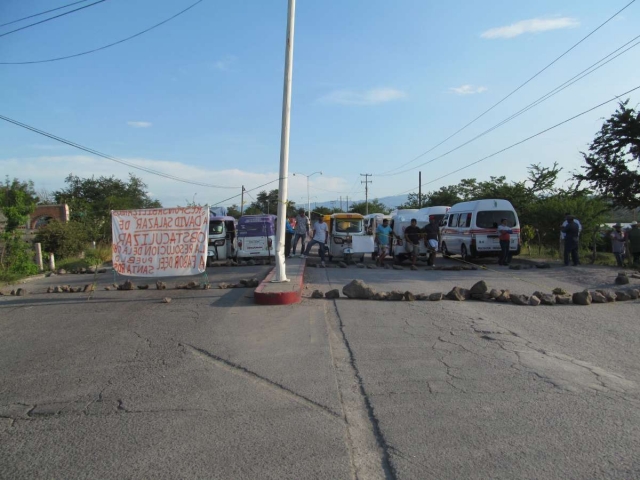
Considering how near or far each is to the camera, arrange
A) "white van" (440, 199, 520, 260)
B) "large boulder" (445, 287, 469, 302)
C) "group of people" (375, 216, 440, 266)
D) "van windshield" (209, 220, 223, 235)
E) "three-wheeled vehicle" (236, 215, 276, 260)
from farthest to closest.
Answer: "van windshield" (209, 220, 223, 235) < "three-wheeled vehicle" (236, 215, 276, 260) < "white van" (440, 199, 520, 260) < "group of people" (375, 216, 440, 266) < "large boulder" (445, 287, 469, 302)

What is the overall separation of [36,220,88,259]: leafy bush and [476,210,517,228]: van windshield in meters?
18.2

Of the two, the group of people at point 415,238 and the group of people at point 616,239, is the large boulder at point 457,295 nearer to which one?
the group of people at point 415,238

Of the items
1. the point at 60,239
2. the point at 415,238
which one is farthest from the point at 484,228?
the point at 60,239

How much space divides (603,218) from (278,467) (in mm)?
22863

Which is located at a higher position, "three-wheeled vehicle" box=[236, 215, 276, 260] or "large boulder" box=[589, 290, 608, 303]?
"three-wheeled vehicle" box=[236, 215, 276, 260]

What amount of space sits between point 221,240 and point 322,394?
15.1 m

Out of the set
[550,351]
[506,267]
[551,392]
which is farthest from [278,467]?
[506,267]

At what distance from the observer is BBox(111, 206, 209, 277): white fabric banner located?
10.7 m

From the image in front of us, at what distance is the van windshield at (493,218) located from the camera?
1820cm

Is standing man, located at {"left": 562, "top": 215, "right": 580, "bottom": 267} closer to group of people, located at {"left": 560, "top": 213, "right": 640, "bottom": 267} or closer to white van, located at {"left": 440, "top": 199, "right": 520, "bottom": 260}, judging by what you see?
group of people, located at {"left": 560, "top": 213, "right": 640, "bottom": 267}

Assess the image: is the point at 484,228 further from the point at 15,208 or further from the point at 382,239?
the point at 15,208

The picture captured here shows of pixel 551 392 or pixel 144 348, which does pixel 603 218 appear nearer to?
pixel 551 392

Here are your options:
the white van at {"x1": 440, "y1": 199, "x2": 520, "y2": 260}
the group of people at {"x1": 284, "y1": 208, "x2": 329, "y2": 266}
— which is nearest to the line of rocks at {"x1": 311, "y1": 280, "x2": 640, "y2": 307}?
the group of people at {"x1": 284, "y1": 208, "x2": 329, "y2": 266}

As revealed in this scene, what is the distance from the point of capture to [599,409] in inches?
168
